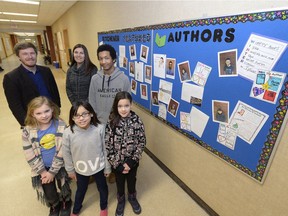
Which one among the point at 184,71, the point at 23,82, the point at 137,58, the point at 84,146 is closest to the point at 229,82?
the point at 184,71

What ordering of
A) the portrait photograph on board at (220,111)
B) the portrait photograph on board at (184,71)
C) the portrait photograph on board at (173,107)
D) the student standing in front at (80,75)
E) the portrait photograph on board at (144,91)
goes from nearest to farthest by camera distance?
the portrait photograph on board at (220,111) → the portrait photograph on board at (184,71) → the portrait photograph on board at (173,107) → the student standing in front at (80,75) → the portrait photograph on board at (144,91)

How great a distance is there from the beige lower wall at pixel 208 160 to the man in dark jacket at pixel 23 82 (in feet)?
3.99

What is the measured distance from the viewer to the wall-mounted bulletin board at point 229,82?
944 mm

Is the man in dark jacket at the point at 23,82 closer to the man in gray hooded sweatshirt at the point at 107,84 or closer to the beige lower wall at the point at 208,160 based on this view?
the man in gray hooded sweatshirt at the point at 107,84

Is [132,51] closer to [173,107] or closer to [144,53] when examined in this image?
[144,53]

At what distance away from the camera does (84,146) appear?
1317 mm

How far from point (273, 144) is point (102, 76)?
144 cm

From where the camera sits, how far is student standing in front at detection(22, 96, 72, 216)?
4.31ft

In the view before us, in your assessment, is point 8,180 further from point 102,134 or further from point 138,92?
point 138,92

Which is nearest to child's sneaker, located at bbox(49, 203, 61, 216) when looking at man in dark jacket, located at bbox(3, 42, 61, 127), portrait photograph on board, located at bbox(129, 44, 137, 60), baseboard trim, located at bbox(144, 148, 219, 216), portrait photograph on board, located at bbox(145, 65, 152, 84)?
man in dark jacket, located at bbox(3, 42, 61, 127)

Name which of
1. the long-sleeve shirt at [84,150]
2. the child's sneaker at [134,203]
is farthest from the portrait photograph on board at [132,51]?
the child's sneaker at [134,203]

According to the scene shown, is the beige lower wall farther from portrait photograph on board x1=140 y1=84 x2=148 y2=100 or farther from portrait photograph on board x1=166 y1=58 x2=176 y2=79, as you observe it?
portrait photograph on board x1=166 y1=58 x2=176 y2=79

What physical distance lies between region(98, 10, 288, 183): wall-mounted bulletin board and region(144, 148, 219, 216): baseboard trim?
0.58 m

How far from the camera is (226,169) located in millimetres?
1345
